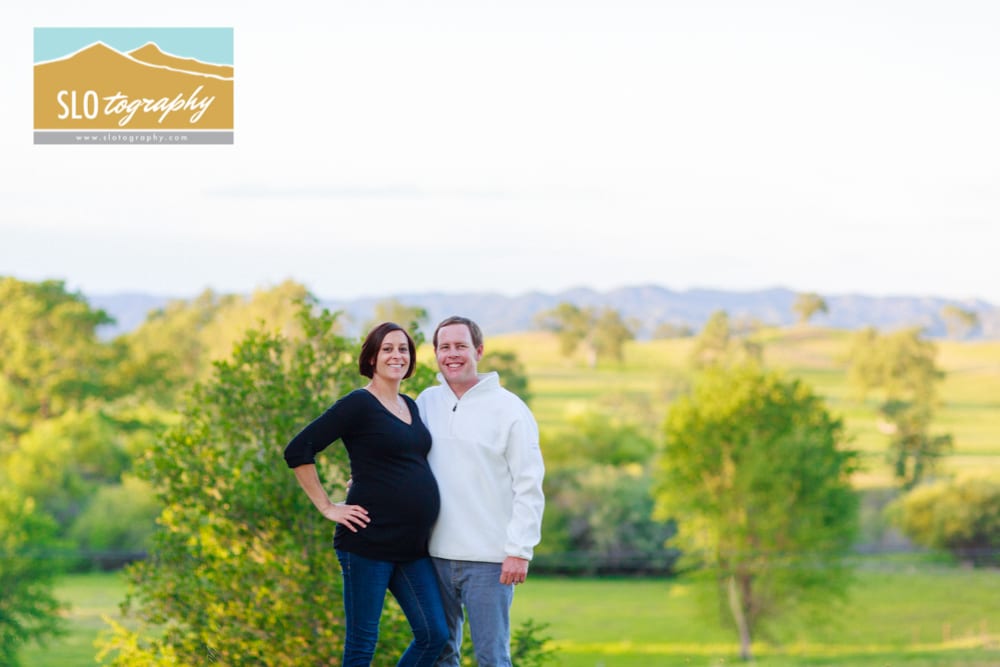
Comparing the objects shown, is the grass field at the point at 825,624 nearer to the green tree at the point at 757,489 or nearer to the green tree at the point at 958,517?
the green tree at the point at 958,517

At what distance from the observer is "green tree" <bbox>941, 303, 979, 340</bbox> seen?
2208 inches

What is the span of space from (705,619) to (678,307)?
29.8 metres

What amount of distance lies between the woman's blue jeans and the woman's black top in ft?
0.18

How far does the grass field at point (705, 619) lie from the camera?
35.4 meters

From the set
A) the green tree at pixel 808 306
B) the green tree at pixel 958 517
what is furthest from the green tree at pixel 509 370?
the green tree at pixel 808 306

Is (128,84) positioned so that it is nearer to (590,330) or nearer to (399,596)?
(399,596)

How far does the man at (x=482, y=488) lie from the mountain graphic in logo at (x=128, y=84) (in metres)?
17.1

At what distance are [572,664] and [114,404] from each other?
65.5ft

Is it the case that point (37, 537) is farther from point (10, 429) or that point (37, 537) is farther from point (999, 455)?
point (999, 455)

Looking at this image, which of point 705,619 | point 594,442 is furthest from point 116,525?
point 705,619

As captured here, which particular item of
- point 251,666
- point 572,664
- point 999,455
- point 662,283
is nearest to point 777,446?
point 572,664

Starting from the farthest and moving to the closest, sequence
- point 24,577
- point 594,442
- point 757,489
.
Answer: point 594,442 < point 757,489 < point 24,577

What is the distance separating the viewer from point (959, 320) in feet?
188

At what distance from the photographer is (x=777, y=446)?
34.1m
